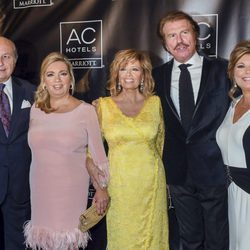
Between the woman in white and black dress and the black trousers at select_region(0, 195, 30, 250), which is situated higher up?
the woman in white and black dress

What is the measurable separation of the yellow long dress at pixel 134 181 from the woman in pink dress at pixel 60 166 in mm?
91

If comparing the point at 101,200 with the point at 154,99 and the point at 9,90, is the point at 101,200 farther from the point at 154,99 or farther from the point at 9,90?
the point at 9,90

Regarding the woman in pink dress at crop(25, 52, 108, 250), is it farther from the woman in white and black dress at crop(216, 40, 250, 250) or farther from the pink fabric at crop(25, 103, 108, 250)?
the woman in white and black dress at crop(216, 40, 250, 250)

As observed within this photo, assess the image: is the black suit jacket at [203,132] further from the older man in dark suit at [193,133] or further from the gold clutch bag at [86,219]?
the gold clutch bag at [86,219]

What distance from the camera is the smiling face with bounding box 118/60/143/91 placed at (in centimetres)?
258

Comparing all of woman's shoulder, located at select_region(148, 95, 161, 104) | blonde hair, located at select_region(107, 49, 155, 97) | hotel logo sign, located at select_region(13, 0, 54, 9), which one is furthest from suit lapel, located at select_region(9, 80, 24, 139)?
hotel logo sign, located at select_region(13, 0, 54, 9)

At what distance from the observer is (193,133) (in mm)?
2539

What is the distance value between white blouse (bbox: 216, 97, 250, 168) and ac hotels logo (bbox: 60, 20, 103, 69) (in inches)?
48.2

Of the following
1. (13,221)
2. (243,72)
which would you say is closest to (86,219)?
(13,221)

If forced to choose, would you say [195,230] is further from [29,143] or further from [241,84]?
[29,143]

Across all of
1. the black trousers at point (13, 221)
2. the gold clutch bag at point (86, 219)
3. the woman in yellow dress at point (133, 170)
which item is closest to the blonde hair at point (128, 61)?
the woman in yellow dress at point (133, 170)

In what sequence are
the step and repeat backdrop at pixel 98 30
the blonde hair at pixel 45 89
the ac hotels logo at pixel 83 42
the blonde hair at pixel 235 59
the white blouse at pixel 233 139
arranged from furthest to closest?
1. the ac hotels logo at pixel 83 42
2. the step and repeat backdrop at pixel 98 30
3. the blonde hair at pixel 45 89
4. the blonde hair at pixel 235 59
5. the white blouse at pixel 233 139

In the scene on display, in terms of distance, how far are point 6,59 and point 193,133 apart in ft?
4.05

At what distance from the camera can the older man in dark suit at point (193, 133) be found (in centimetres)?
254
